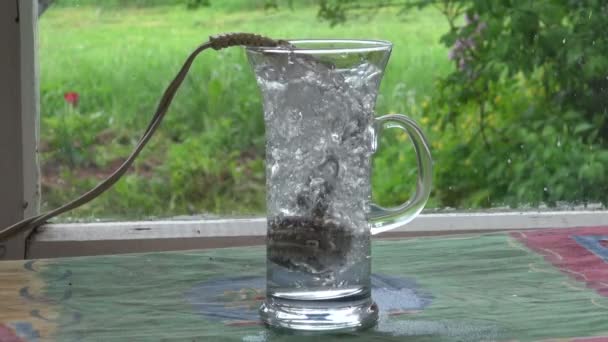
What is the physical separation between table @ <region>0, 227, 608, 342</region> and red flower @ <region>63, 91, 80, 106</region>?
2.09 feet

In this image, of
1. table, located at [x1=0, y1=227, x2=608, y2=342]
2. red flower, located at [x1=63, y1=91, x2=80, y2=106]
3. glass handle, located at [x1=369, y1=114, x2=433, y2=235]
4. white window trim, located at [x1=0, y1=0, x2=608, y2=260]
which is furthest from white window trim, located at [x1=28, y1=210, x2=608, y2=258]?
glass handle, located at [x1=369, y1=114, x2=433, y2=235]

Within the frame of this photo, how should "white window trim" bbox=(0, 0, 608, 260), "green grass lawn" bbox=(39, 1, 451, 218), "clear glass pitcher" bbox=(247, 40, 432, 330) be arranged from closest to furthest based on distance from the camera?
"clear glass pitcher" bbox=(247, 40, 432, 330), "white window trim" bbox=(0, 0, 608, 260), "green grass lawn" bbox=(39, 1, 451, 218)

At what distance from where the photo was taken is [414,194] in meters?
1.03

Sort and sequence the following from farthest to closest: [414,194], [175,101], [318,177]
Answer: [175,101] → [414,194] → [318,177]

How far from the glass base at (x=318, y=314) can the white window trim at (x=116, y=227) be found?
809mm

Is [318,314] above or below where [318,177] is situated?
below

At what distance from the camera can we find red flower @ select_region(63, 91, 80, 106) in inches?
72.4

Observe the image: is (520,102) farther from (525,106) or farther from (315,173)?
(315,173)

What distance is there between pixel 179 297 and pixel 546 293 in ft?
1.22

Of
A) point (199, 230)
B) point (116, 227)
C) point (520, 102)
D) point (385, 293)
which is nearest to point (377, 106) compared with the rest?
point (520, 102)

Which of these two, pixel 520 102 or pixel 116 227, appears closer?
pixel 116 227

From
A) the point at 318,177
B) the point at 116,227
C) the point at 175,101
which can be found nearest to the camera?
the point at 318,177

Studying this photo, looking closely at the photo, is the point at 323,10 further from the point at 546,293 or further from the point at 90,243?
the point at 546,293

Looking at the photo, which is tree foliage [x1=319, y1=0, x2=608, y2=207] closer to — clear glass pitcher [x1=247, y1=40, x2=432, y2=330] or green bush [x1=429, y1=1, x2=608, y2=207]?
green bush [x1=429, y1=1, x2=608, y2=207]
